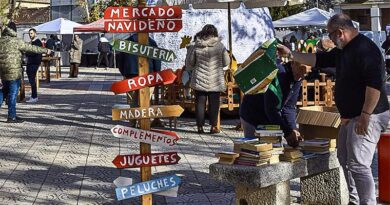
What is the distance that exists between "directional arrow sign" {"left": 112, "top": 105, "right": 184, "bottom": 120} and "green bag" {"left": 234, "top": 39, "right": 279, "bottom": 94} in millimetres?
599

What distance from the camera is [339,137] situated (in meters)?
6.60

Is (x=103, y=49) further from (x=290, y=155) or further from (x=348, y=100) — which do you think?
(x=348, y=100)

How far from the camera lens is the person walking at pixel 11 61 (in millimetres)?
14320

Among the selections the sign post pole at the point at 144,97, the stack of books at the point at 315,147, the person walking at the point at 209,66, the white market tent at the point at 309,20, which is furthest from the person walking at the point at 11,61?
the white market tent at the point at 309,20

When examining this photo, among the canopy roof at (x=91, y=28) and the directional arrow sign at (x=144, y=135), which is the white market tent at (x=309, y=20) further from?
the directional arrow sign at (x=144, y=135)

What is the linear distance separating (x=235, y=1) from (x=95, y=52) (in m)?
33.4

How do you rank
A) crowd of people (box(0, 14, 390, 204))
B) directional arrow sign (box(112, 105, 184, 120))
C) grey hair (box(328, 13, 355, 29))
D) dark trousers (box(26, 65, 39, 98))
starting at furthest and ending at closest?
dark trousers (box(26, 65, 39, 98)), directional arrow sign (box(112, 105, 184, 120)), grey hair (box(328, 13, 355, 29)), crowd of people (box(0, 14, 390, 204))

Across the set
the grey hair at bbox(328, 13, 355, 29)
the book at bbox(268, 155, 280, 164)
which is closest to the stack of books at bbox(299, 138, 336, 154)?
the book at bbox(268, 155, 280, 164)

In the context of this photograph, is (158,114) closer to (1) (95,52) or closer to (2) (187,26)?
(2) (187,26)

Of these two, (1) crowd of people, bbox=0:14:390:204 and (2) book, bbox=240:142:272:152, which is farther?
(1) crowd of people, bbox=0:14:390:204

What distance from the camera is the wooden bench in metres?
6.04

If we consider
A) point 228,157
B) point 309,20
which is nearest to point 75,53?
point 309,20

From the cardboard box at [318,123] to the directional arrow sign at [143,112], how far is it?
1441 millimetres

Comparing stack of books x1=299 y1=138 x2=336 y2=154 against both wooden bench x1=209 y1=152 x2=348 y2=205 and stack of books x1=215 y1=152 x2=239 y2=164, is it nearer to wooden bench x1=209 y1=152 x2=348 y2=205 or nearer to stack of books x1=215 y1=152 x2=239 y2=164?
wooden bench x1=209 y1=152 x2=348 y2=205
